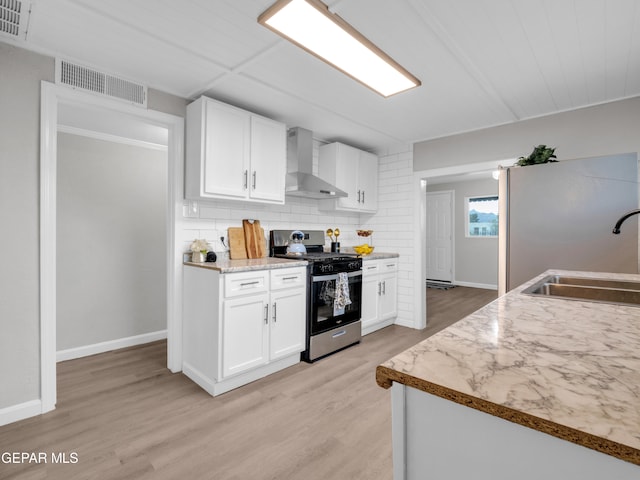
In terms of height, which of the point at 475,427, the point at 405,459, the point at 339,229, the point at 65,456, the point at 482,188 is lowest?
the point at 65,456

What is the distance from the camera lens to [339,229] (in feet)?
14.3

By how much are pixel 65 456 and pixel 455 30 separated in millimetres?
3190

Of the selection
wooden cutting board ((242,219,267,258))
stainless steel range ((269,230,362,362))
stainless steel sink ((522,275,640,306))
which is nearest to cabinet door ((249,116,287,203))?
wooden cutting board ((242,219,267,258))

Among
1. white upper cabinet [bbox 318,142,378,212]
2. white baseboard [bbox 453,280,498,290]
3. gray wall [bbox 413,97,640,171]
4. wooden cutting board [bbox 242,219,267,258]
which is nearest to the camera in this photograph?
gray wall [bbox 413,97,640,171]

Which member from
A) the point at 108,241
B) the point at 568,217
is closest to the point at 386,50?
the point at 568,217

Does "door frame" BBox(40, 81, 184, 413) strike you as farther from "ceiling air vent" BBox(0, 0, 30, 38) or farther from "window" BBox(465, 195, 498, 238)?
"window" BBox(465, 195, 498, 238)

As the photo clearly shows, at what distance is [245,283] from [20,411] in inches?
61.9

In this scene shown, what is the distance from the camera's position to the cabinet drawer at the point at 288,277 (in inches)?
105

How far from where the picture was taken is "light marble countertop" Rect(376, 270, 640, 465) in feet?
1.45

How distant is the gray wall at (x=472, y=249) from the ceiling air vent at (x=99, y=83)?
6425 mm

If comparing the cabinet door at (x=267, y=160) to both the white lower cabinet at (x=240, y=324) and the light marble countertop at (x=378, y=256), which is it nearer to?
the white lower cabinet at (x=240, y=324)

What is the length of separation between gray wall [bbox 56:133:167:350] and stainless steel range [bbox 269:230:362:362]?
55.5 inches

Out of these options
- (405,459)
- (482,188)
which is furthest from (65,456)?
(482,188)

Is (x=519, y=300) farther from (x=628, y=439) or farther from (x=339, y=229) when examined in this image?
(x=339, y=229)
